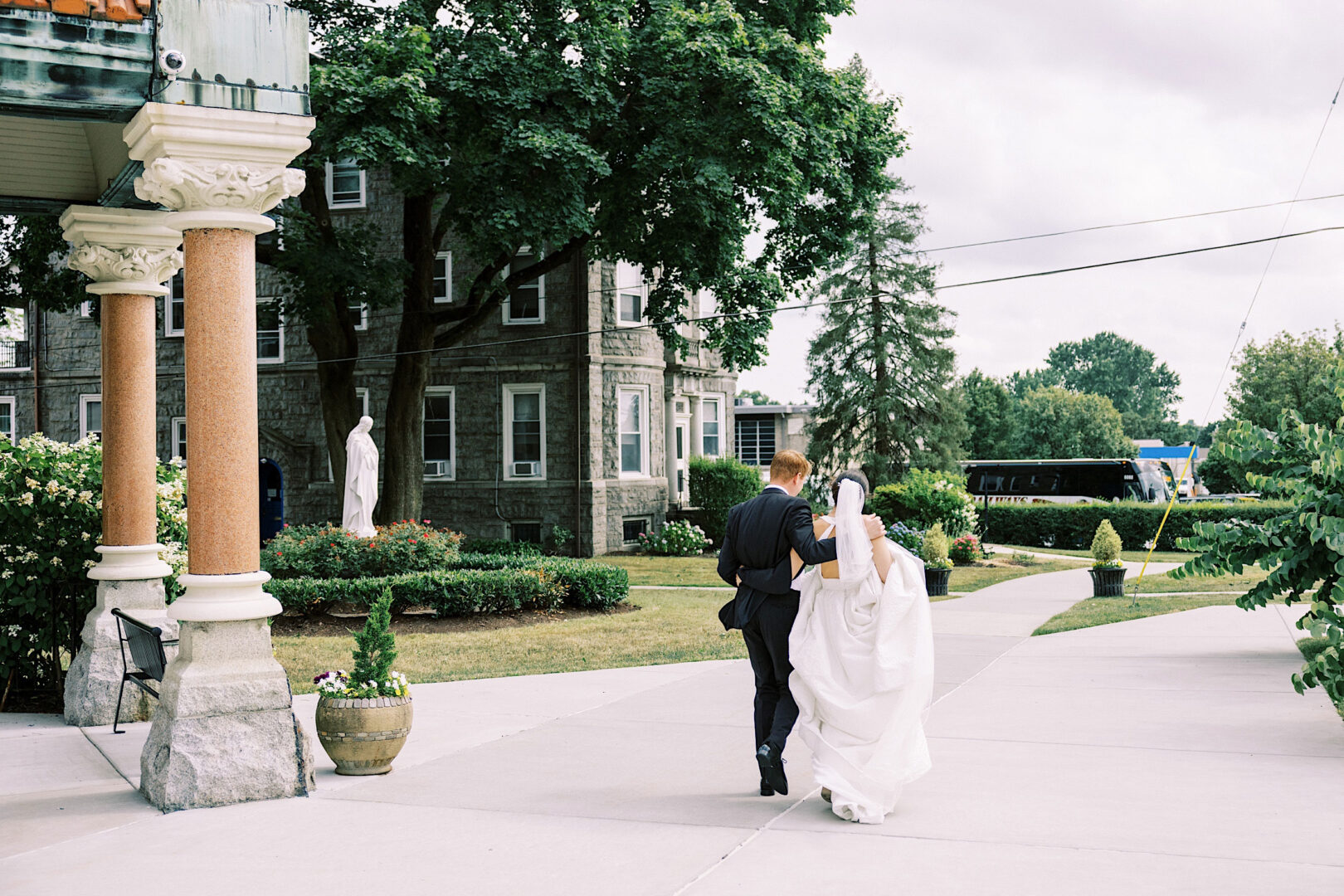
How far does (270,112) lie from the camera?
7004 millimetres

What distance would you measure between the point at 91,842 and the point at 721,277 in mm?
18115

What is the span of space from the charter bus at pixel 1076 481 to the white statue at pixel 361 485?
103 feet

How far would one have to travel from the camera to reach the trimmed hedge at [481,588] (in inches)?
600

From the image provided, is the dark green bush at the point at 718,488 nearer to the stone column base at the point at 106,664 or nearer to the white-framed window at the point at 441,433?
the white-framed window at the point at 441,433

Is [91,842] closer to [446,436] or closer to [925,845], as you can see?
[925,845]

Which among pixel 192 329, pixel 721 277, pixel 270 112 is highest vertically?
pixel 721 277

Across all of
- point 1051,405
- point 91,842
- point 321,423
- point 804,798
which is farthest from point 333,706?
point 1051,405

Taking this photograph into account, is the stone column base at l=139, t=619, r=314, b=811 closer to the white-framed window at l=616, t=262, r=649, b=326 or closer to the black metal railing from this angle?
the white-framed window at l=616, t=262, r=649, b=326

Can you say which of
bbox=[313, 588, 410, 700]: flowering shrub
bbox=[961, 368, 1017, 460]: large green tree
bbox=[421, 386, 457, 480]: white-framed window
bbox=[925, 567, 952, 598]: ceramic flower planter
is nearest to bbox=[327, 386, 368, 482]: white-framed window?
bbox=[421, 386, 457, 480]: white-framed window

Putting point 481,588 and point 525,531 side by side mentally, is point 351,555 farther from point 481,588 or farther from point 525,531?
point 525,531

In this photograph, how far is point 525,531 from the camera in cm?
2903

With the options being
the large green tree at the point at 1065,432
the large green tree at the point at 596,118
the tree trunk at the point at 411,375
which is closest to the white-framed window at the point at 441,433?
the tree trunk at the point at 411,375

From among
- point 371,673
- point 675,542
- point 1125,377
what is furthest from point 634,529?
point 1125,377

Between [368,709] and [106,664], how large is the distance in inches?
Answer: 118
